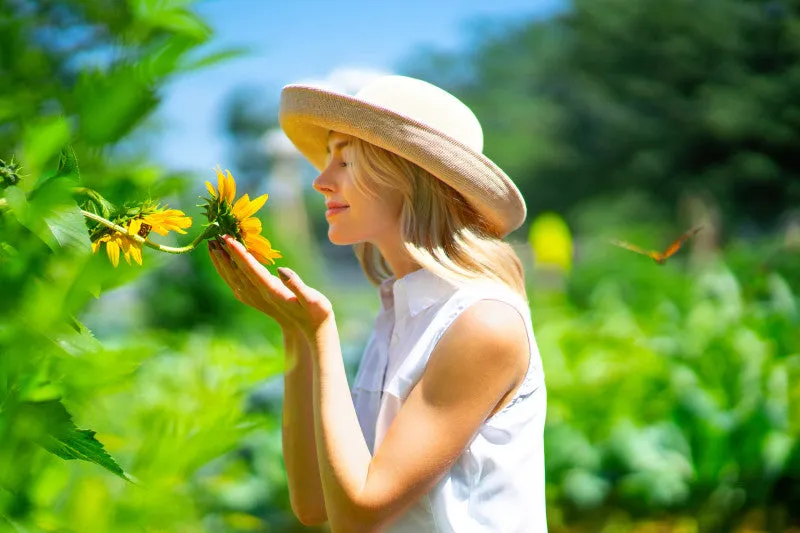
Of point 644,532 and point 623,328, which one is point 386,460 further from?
point 623,328

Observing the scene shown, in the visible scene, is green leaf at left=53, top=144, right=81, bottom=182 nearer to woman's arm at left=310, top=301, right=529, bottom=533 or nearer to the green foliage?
woman's arm at left=310, top=301, right=529, bottom=533

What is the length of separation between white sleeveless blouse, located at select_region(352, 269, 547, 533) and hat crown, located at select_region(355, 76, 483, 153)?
0.84 ft

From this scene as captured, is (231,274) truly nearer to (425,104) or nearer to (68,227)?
(425,104)

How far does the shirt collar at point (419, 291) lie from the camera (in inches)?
61.1

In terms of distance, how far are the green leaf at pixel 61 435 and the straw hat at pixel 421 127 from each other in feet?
2.74

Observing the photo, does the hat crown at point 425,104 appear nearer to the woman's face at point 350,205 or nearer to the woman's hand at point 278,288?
the woman's face at point 350,205

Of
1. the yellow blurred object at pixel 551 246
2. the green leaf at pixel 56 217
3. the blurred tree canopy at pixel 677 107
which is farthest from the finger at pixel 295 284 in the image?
the blurred tree canopy at pixel 677 107

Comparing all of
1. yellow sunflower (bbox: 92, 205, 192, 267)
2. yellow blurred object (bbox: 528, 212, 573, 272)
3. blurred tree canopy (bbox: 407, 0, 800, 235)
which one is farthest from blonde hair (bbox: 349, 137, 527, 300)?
blurred tree canopy (bbox: 407, 0, 800, 235)

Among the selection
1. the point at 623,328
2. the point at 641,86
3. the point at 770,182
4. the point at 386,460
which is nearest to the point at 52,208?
the point at 386,460

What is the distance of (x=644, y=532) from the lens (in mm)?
3648

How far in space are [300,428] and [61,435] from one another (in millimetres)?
955

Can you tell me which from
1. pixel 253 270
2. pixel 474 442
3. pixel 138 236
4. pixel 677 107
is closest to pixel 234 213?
pixel 253 270

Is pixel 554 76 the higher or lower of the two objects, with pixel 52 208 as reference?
lower

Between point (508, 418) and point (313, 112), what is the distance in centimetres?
63
